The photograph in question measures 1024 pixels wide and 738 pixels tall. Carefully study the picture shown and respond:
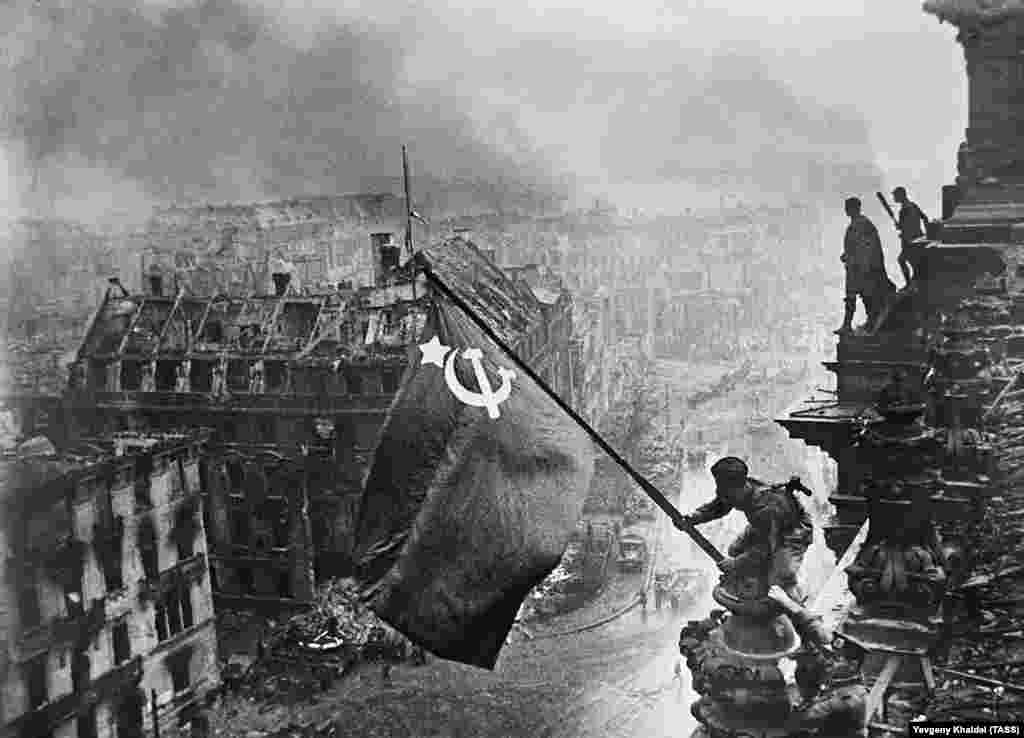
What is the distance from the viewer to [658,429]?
3253 centimetres

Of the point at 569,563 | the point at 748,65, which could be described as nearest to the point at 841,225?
the point at 748,65

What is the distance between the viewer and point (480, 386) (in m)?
5.86

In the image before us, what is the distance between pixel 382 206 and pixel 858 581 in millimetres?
28394

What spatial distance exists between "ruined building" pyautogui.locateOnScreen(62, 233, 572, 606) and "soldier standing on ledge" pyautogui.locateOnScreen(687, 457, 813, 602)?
2086cm

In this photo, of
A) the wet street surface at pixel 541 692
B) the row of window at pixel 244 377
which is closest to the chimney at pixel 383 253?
the row of window at pixel 244 377

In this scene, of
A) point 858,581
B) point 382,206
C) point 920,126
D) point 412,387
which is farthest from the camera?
point 382,206

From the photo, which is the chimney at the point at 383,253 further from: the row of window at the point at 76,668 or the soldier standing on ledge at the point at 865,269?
the soldier standing on ledge at the point at 865,269

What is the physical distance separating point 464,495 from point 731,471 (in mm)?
1576

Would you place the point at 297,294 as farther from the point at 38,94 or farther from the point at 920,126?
the point at 920,126

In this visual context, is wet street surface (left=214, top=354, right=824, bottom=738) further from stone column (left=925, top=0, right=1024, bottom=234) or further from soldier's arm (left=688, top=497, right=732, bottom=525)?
soldier's arm (left=688, top=497, right=732, bottom=525)

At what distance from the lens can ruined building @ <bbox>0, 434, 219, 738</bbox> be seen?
18.5 meters

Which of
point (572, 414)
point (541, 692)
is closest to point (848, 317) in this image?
point (572, 414)

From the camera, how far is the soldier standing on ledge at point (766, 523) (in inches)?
182

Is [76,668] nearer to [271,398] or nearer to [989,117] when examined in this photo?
[271,398]
